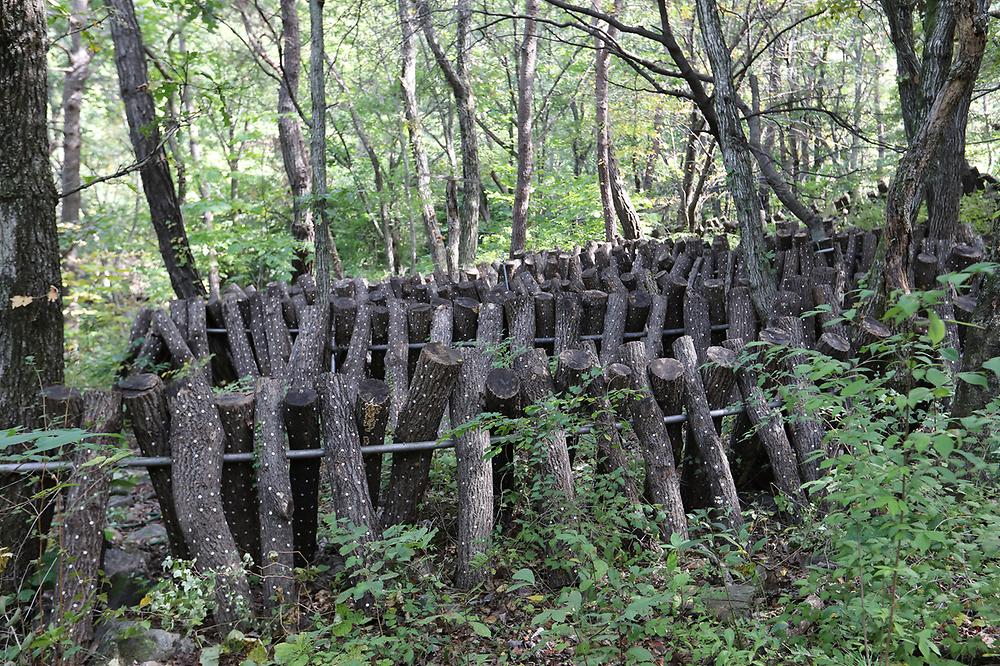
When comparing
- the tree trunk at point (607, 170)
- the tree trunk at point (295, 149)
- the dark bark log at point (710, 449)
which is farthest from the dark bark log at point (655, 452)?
the tree trunk at point (607, 170)

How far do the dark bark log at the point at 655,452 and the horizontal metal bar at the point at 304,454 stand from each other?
0.34ft

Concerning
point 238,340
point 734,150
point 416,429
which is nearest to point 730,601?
point 416,429

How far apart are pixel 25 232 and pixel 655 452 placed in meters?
3.41

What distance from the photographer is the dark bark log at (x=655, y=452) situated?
12.4ft

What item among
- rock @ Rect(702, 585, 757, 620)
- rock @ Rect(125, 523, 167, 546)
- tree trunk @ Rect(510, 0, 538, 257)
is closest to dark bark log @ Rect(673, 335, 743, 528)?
rock @ Rect(702, 585, 757, 620)

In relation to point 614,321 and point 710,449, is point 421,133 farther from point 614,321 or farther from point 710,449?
point 710,449

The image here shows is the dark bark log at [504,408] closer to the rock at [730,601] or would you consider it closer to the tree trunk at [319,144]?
the rock at [730,601]

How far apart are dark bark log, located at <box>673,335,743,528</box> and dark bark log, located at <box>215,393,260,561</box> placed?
86.9 inches

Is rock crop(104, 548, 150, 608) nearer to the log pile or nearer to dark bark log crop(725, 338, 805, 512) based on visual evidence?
the log pile

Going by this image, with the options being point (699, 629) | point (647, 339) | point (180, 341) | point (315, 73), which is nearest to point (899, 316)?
point (699, 629)

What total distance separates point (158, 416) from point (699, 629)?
8.30 ft

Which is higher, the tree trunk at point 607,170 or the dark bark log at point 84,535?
the tree trunk at point 607,170

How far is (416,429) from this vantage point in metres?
3.72

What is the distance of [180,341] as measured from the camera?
21.3 ft
